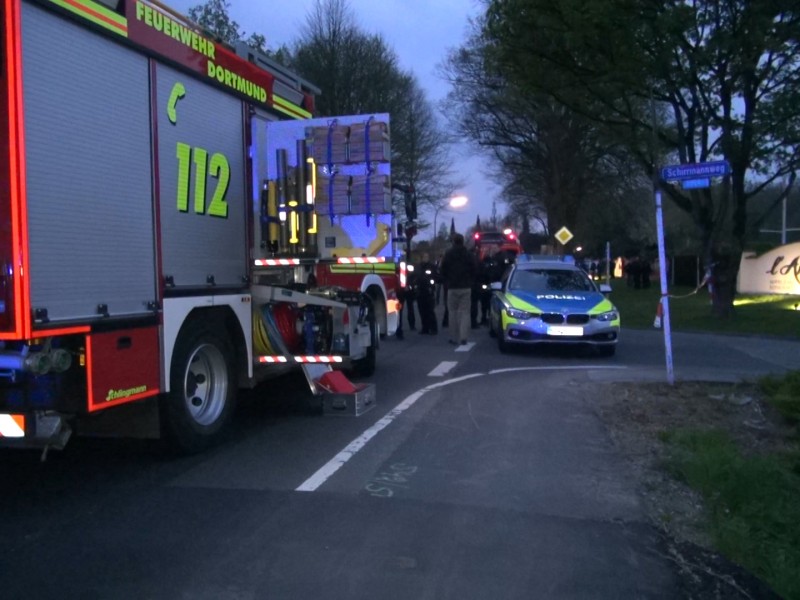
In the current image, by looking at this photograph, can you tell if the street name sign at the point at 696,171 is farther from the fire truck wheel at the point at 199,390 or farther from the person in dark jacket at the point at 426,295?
the person in dark jacket at the point at 426,295

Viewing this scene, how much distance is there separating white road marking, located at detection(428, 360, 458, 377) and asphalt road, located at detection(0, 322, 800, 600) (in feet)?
8.32

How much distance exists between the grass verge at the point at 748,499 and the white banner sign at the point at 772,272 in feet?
73.4

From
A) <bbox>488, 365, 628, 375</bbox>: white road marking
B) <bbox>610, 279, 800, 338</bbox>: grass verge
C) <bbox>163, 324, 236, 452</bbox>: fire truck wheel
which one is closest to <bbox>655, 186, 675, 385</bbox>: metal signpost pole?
<bbox>488, 365, 628, 375</bbox>: white road marking

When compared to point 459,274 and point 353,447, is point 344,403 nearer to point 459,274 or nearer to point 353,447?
point 353,447

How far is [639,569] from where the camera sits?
480 centimetres

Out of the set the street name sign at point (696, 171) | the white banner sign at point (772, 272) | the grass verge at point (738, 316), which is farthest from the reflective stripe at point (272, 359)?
the white banner sign at point (772, 272)

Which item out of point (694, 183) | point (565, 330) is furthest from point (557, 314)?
point (694, 183)

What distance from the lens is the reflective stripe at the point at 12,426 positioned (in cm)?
550

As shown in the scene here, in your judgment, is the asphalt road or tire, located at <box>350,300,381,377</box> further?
tire, located at <box>350,300,381,377</box>

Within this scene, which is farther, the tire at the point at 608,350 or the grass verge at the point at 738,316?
the grass verge at the point at 738,316

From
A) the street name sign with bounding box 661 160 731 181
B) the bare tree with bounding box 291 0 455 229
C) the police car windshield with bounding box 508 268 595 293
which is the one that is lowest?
the police car windshield with bounding box 508 268 595 293

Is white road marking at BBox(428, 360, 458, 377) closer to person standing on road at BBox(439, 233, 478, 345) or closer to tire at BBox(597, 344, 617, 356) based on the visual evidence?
person standing on road at BBox(439, 233, 478, 345)

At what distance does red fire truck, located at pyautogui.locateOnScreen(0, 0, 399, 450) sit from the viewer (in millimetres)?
5316

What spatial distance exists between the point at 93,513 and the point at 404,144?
3187 centimetres
